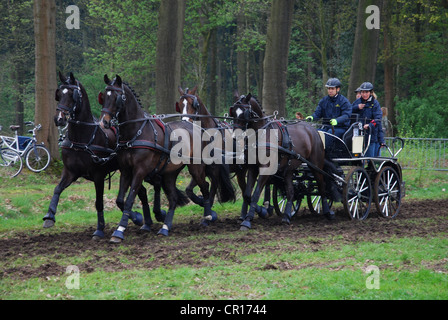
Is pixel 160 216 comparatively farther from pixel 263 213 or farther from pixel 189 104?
pixel 189 104

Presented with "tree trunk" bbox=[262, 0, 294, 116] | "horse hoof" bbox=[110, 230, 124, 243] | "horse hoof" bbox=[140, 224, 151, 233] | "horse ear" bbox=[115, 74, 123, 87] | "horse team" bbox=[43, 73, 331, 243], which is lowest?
"horse hoof" bbox=[140, 224, 151, 233]

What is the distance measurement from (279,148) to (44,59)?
8766 mm

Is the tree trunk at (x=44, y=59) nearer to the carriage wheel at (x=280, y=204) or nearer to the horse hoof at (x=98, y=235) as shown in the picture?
the carriage wheel at (x=280, y=204)

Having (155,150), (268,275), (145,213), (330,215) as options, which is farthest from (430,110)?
(268,275)

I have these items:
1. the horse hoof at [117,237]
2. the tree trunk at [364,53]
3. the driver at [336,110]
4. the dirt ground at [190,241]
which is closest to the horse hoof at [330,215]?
the dirt ground at [190,241]

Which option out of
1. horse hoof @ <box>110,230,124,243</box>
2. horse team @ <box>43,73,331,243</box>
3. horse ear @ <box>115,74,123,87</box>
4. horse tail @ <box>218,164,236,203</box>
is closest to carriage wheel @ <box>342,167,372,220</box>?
horse team @ <box>43,73,331,243</box>

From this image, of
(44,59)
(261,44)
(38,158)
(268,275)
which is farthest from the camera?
(261,44)

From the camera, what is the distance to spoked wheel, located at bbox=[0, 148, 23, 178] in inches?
601

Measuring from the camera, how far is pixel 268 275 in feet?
20.1

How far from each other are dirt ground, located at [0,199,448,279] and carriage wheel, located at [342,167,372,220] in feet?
0.74

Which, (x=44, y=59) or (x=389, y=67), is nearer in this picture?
(x=44, y=59)

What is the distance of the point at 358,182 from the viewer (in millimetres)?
10383

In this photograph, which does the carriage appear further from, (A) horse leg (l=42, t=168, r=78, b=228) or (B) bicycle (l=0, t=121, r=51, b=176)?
(B) bicycle (l=0, t=121, r=51, b=176)

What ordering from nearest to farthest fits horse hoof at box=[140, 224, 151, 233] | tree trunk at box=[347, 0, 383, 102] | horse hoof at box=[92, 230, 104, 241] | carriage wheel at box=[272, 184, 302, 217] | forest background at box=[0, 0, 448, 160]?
horse hoof at box=[92, 230, 104, 241] → horse hoof at box=[140, 224, 151, 233] → carriage wheel at box=[272, 184, 302, 217] → tree trunk at box=[347, 0, 383, 102] → forest background at box=[0, 0, 448, 160]
